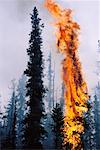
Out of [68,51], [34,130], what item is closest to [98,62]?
[68,51]

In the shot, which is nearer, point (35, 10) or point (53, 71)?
point (35, 10)

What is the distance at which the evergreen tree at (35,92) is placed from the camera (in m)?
38.7

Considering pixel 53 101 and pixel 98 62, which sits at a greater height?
pixel 98 62

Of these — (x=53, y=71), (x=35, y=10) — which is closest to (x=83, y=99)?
(x=35, y=10)

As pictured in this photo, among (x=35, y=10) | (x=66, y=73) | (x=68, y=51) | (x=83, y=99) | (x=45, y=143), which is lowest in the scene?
(x=45, y=143)

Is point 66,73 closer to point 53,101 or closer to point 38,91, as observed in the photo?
point 38,91

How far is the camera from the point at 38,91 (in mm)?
40969

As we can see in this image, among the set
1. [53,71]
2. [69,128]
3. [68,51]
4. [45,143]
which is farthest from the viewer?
[53,71]

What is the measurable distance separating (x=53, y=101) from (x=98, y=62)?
546 inches

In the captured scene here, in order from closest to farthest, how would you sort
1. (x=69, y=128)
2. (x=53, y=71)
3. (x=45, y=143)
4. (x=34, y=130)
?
(x=34, y=130), (x=69, y=128), (x=45, y=143), (x=53, y=71)

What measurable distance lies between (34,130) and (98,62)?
158 feet

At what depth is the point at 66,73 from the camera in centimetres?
4356

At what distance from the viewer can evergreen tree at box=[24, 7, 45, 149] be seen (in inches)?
1523

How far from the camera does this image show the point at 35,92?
40.9 meters
